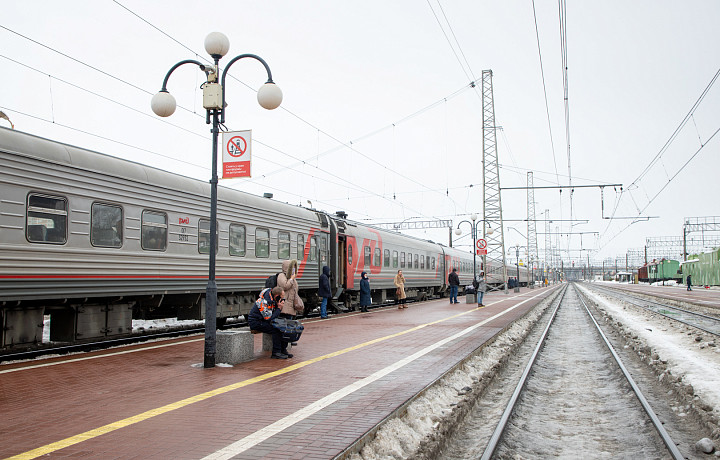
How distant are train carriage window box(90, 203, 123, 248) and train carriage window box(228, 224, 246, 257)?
3.70m

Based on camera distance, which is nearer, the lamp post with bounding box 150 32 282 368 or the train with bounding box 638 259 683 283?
the lamp post with bounding box 150 32 282 368

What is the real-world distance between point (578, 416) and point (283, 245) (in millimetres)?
11205

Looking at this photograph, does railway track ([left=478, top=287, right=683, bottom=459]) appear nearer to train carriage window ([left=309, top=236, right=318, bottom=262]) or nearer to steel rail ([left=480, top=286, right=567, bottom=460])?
steel rail ([left=480, top=286, right=567, bottom=460])

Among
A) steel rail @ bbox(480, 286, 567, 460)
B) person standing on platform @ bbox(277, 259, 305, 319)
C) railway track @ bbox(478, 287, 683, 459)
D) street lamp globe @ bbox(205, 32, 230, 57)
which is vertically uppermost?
street lamp globe @ bbox(205, 32, 230, 57)

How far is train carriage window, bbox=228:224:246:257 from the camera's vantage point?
1455cm

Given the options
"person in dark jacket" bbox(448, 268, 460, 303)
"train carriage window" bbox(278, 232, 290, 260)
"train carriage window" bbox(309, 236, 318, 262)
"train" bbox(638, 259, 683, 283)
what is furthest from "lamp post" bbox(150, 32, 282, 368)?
"train" bbox(638, 259, 683, 283)

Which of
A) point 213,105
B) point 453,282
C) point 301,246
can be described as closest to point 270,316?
point 213,105

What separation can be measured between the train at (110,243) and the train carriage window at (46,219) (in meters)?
0.02

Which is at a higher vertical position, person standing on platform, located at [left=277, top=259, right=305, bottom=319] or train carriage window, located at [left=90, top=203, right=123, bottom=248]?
train carriage window, located at [left=90, top=203, right=123, bottom=248]

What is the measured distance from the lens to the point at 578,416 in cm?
751

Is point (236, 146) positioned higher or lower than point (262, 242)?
higher

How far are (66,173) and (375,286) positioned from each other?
1618 centimetres

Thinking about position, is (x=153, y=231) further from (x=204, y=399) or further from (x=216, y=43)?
(x=204, y=399)

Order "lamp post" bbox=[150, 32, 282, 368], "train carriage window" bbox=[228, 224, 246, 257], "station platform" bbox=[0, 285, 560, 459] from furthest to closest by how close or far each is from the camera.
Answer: "train carriage window" bbox=[228, 224, 246, 257]
"lamp post" bbox=[150, 32, 282, 368]
"station platform" bbox=[0, 285, 560, 459]
